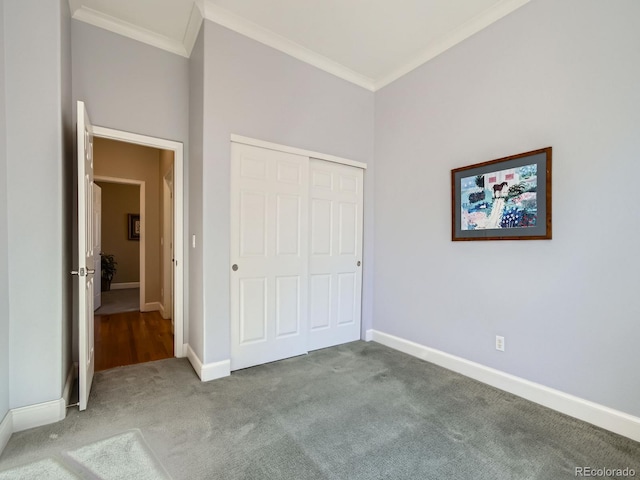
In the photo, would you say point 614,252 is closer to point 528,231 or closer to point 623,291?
point 623,291

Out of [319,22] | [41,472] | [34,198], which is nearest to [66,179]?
[34,198]

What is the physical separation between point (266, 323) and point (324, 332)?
0.74m

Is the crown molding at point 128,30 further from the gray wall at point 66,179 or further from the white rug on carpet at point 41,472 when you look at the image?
the white rug on carpet at point 41,472

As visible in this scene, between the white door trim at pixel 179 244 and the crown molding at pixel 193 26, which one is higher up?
the crown molding at pixel 193 26

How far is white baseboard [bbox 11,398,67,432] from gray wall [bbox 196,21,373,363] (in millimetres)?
941

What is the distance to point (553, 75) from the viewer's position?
212cm

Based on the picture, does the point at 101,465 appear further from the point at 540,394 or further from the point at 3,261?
the point at 540,394

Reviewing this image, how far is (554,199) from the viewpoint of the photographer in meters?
2.11

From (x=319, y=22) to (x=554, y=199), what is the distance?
2.38 m

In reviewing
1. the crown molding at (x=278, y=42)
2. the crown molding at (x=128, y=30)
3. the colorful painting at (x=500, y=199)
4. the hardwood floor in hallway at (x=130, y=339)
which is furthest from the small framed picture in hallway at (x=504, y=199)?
the hardwood floor in hallway at (x=130, y=339)

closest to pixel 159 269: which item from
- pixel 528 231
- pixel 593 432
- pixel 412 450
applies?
pixel 412 450

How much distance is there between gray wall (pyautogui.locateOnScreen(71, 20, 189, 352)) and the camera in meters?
2.52

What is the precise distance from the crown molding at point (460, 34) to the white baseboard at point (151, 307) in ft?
15.4
